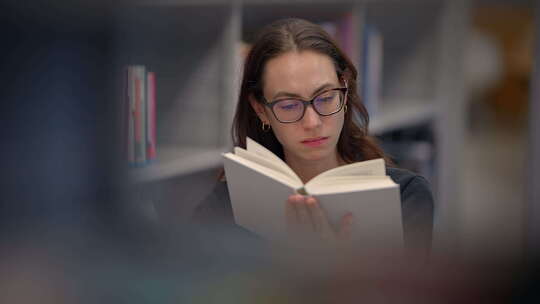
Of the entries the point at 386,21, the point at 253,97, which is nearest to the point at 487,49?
the point at 386,21

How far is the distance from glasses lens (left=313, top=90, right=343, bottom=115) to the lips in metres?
0.04

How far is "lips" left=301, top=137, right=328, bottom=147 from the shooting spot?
0.62 m

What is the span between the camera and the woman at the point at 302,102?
1.98 ft

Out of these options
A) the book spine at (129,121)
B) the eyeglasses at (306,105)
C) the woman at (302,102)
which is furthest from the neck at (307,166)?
the book spine at (129,121)

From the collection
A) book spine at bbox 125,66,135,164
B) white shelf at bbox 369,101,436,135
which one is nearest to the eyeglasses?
book spine at bbox 125,66,135,164

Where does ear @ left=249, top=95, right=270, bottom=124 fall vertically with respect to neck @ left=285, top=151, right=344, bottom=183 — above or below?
above

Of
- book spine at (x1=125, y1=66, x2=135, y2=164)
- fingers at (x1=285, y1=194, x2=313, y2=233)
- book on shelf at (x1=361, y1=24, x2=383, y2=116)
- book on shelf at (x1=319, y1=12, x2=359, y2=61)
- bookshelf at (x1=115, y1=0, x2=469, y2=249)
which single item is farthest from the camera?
book on shelf at (x1=361, y1=24, x2=383, y2=116)

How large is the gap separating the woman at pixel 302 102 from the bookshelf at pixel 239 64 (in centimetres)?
14

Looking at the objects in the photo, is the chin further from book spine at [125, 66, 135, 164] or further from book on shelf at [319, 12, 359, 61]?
book on shelf at [319, 12, 359, 61]

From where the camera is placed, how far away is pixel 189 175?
44.6 inches

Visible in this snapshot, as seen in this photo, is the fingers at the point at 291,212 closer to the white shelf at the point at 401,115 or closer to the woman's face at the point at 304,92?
the woman's face at the point at 304,92

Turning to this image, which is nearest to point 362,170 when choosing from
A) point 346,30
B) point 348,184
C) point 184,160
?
point 348,184

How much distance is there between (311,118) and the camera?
0.59 m

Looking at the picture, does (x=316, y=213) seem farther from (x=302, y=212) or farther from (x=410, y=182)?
(x=410, y=182)
